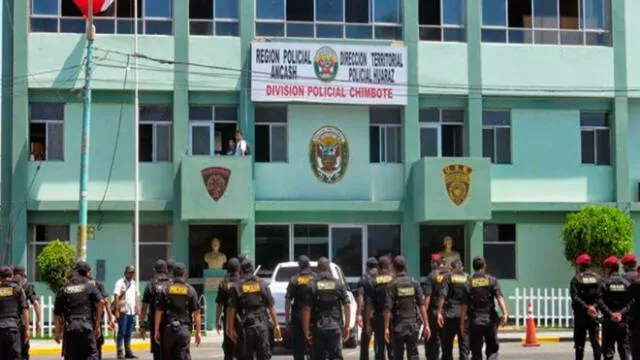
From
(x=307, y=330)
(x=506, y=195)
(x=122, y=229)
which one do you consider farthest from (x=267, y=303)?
(x=506, y=195)

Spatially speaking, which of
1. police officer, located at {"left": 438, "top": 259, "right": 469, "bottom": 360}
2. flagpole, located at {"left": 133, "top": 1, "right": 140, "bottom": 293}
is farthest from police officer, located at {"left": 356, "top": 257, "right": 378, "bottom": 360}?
flagpole, located at {"left": 133, "top": 1, "right": 140, "bottom": 293}

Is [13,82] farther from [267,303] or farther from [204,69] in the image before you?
[267,303]

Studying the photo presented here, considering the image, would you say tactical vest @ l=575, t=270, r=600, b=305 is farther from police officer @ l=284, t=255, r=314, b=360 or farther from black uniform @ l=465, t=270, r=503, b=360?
police officer @ l=284, t=255, r=314, b=360

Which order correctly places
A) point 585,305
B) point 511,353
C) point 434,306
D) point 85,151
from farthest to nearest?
1. point 85,151
2. point 511,353
3. point 434,306
4. point 585,305

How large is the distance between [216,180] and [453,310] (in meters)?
13.8

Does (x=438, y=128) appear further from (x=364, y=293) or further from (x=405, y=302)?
(x=405, y=302)

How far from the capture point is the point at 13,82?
31766 millimetres

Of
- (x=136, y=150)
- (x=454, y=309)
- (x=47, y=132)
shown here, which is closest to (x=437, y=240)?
(x=136, y=150)

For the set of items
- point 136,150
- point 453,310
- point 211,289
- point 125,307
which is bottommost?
point 211,289

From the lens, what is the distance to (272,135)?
33.2 m

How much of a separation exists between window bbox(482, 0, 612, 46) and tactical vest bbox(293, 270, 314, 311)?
18.2m

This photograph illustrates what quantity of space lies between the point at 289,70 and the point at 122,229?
6441mm

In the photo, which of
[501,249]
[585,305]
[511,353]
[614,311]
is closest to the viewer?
[614,311]

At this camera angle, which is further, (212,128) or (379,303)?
(212,128)
